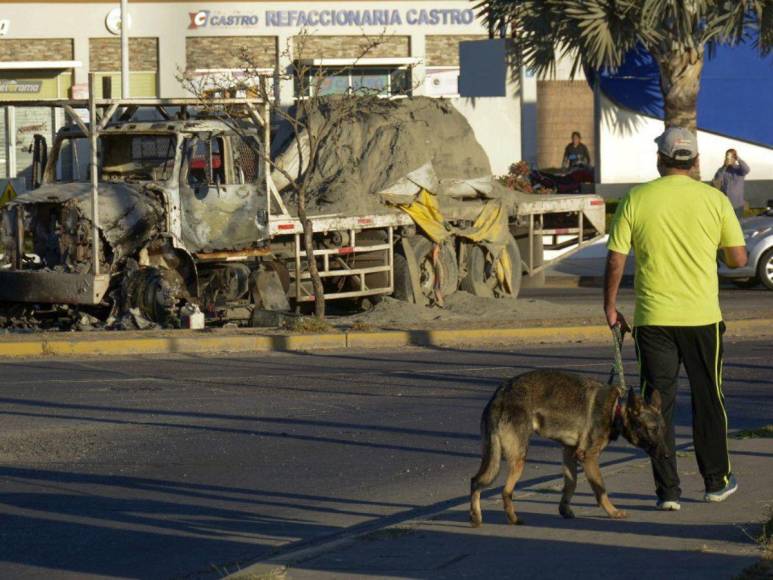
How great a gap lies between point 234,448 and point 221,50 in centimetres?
3452

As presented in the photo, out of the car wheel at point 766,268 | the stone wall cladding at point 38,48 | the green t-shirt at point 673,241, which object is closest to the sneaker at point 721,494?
the green t-shirt at point 673,241

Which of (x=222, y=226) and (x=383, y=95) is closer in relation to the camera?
(x=222, y=226)

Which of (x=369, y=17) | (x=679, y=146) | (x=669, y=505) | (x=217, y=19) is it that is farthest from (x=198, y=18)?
(x=669, y=505)

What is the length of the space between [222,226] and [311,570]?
37.1ft

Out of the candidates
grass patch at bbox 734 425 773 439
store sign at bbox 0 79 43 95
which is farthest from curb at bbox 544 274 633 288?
grass patch at bbox 734 425 773 439

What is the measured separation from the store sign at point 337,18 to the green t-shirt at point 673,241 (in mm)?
36512

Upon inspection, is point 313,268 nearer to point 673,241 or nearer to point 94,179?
point 94,179

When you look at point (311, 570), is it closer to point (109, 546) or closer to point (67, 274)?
point (109, 546)

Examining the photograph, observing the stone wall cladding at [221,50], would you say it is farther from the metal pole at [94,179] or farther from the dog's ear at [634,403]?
the dog's ear at [634,403]

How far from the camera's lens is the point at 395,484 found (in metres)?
9.10

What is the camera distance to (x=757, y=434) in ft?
32.8

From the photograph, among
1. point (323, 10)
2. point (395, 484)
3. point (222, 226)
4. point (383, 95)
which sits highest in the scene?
point (323, 10)

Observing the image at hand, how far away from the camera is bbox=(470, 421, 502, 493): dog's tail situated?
7316mm

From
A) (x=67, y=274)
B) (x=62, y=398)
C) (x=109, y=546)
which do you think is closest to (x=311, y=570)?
(x=109, y=546)
